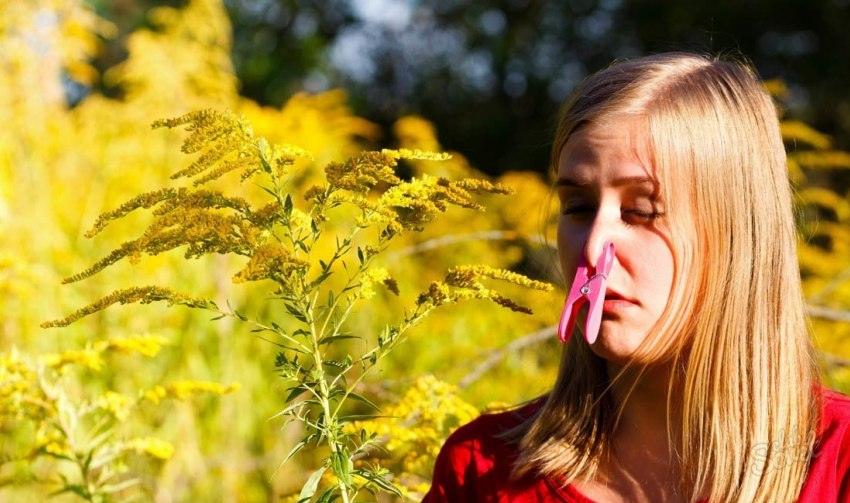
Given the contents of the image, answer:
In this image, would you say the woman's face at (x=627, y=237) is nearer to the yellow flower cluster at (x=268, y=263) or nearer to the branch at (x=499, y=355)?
the yellow flower cluster at (x=268, y=263)

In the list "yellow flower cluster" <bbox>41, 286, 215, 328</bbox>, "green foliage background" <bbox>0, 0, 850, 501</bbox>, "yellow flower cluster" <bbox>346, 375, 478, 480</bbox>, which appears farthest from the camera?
"green foliage background" <bbox>0, 0, 850, 501</bbox>

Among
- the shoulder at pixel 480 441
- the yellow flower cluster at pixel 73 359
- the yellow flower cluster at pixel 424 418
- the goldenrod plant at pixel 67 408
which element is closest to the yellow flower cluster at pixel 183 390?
the goldenrod plant at pixel 67 408

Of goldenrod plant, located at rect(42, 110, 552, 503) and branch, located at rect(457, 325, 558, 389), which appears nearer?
goldenrod plant, located at rect(42, 110, 552, 503)

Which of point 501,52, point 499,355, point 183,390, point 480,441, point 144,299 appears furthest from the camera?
point 501,52

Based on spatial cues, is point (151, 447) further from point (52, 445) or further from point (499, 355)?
point (499, 355)

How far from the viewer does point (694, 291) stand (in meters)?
1.18

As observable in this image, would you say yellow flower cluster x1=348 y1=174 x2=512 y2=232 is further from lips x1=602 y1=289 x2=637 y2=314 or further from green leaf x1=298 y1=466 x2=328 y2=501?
green leaf x1=298 y1=466 x2=328 y2=501

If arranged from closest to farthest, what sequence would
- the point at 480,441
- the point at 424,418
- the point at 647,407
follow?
the point at 647,407 < the point at 480,441 < the point at 424,418

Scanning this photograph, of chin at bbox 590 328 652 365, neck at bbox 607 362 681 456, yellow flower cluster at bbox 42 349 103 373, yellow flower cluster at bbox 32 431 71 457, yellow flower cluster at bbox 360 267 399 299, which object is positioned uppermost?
yellow flower cluster at bbox 360 267 399 299

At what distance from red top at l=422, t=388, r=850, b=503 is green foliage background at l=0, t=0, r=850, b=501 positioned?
0.85 metres

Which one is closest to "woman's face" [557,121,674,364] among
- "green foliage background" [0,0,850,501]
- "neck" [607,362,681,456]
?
"neck" [607,362,681,456]

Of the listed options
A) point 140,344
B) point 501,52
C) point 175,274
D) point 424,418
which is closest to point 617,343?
point 424,418

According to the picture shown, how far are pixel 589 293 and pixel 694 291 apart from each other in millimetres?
169

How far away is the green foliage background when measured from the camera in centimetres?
294
